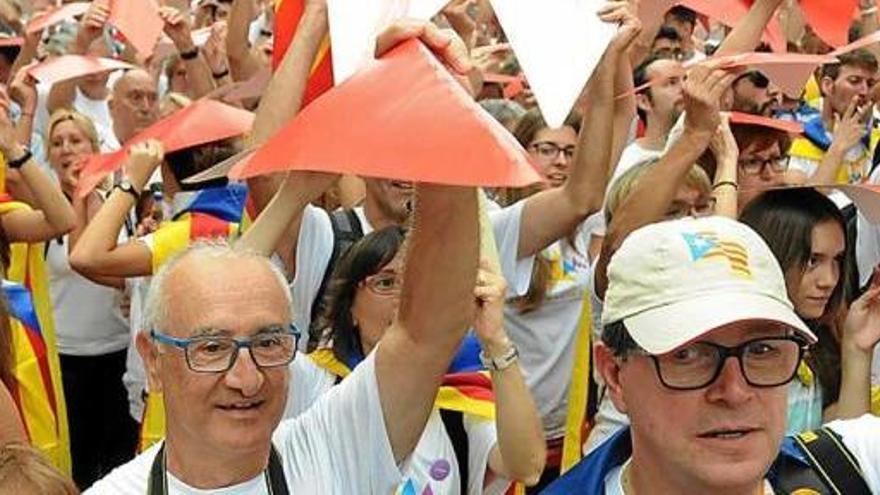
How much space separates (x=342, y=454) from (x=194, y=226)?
200 cm

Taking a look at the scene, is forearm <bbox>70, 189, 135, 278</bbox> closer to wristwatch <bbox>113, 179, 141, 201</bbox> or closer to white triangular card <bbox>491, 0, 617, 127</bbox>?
wristwatch <bbox>113, 179, 141, 201</bbox>

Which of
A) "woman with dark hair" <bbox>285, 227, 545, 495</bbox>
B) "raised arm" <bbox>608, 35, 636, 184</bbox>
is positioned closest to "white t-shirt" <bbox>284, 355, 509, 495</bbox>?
"woman with dark hair" <bbox>285, 227, 545, 495</bbox>

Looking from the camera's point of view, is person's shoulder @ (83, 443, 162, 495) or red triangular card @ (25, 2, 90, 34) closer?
person's shoulder @ (83, 443, 162, 495)

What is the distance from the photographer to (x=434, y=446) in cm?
315

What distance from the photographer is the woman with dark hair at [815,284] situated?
10.4 feet

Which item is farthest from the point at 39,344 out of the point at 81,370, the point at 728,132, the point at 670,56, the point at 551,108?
the point at 670,56

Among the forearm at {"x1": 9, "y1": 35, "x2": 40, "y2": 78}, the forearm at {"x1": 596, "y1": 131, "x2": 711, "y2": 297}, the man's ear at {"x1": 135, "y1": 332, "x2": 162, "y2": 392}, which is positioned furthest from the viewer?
the forearm at {"x1": 9, "y1": 35, "x2": 40, "y2": 78}

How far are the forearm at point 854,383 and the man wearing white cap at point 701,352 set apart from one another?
1.09 m

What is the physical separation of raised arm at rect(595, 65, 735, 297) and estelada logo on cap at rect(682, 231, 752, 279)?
151 centimetres

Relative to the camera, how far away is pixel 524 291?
408cm

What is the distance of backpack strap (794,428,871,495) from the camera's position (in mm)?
2086

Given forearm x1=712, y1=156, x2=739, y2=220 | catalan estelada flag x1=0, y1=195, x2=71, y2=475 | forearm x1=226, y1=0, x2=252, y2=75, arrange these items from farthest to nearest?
forearm x1=226, y1=0, x2=252, y2=75
catalan estelada flag x1=0, y1=195, x2=71, y2=475
forearm x1=712, y1=156, x2=739, y2=220

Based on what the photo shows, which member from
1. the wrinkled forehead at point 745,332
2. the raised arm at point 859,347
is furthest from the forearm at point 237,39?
the wrinkled forehead at point 745,332

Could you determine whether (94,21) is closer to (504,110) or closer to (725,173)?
(504,110)
